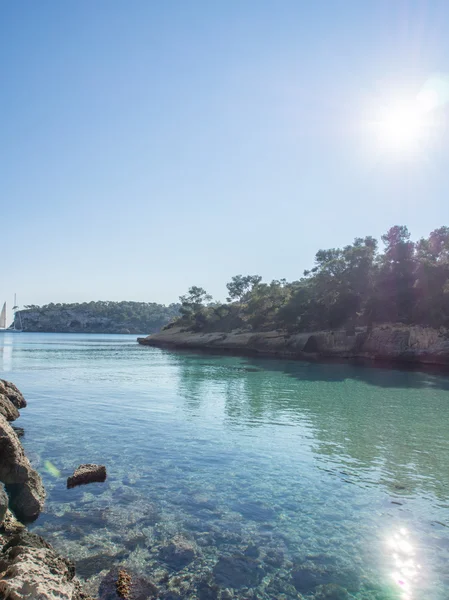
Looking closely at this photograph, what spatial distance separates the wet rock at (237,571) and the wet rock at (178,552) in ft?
2.02

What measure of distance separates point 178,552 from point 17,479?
14.5 ft

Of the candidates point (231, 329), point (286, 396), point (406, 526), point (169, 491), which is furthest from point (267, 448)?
point (231, 329)

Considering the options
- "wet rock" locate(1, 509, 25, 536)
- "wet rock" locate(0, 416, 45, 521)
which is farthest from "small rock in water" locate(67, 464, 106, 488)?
"wet rock" locate(1, 509, 25, 536)

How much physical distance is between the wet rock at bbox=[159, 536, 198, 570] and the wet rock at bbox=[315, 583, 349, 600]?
8.17 feet

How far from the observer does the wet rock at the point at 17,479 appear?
30.5ft

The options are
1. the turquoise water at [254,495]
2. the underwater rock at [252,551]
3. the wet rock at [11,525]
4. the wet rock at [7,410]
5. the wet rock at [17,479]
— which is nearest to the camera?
the turquoise water at [254,495]

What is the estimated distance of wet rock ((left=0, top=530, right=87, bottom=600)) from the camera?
5.15 meters

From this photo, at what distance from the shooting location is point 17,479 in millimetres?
9633

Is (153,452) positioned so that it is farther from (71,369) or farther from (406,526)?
(71,369)

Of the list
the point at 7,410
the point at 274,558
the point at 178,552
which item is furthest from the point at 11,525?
the point at 7,410

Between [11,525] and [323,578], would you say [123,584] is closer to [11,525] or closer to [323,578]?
[11,525]

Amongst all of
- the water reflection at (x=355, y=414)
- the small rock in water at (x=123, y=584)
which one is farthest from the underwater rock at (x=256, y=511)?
the water reflection at (x=355, y=414)

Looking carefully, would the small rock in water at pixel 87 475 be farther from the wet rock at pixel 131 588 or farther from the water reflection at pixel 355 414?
the water reflection at pixel 355 414

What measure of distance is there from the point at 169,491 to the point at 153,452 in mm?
3895
